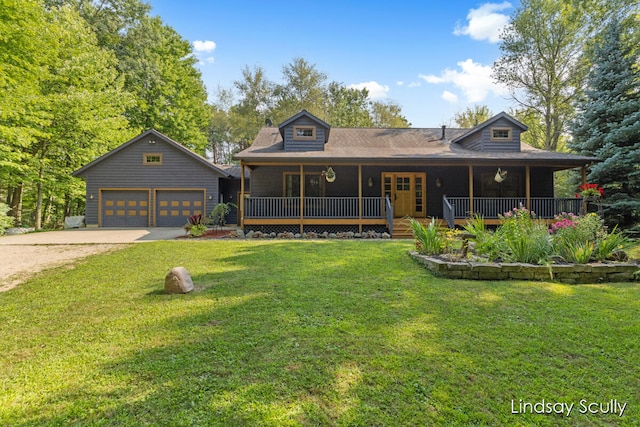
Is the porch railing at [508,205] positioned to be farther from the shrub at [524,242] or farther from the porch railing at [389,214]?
the shrub at [524,242]

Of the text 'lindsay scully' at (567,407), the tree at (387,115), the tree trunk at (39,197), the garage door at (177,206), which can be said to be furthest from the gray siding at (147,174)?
the tree at (387,115)

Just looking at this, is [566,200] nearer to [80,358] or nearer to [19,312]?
[80,358]

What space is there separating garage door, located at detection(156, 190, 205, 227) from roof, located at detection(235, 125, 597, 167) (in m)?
4.63

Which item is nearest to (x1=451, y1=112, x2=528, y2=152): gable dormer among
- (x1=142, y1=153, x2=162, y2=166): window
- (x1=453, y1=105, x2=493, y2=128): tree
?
(x1=453, y1=105, x2=493, y2=128): tree

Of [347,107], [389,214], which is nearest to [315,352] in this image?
[389,214]

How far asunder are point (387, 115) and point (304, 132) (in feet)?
70.4

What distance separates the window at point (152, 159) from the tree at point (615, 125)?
1856cm

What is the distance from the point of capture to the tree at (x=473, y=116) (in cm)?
2523

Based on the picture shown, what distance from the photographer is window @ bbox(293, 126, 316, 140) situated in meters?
12.6

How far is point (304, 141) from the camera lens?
41.3 feet

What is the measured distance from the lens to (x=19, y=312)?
362 centimetres

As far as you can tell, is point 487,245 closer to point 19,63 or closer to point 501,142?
point 501,142

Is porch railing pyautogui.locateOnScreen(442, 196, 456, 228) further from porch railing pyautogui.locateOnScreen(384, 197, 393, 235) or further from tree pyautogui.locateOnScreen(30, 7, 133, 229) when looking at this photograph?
tree pyautogui.locateOnScreen(30, 7, 133, 229)

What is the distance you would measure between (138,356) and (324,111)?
1083 inches
